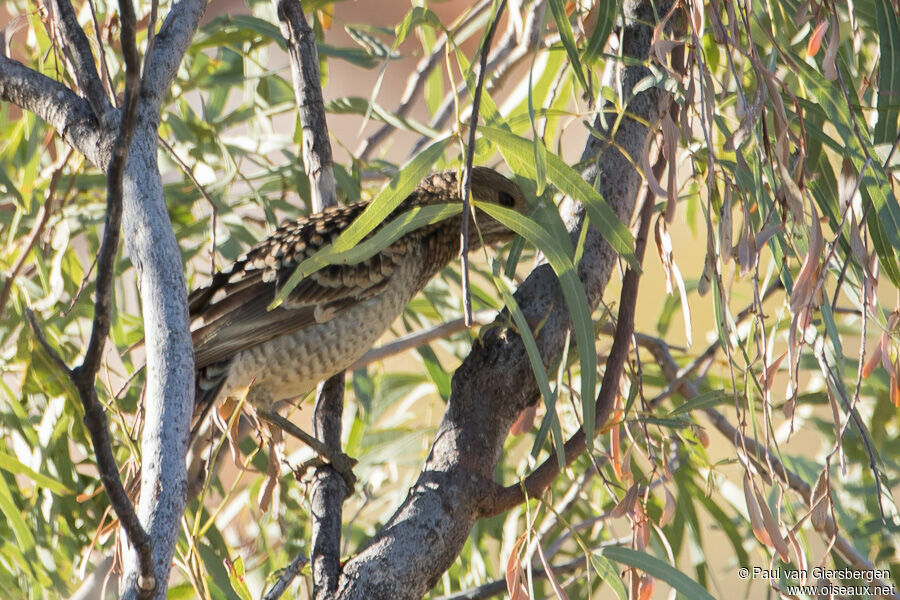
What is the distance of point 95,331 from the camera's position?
2.40 feet

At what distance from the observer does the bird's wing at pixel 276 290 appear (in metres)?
1.90

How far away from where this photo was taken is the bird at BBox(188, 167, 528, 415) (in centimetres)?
189

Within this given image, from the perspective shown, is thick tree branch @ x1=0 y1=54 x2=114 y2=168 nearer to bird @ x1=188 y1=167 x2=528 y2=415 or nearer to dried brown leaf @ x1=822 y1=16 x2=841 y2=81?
bird @ x1=188 y1=167 x2=528 y2=415

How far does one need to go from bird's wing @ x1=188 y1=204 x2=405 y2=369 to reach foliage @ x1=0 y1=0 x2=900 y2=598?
103mm

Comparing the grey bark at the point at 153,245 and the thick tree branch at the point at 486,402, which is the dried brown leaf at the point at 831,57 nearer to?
the thick tree branch at the point at 486,402

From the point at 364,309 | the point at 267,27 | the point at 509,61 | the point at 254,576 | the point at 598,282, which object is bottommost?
the point at 254,576

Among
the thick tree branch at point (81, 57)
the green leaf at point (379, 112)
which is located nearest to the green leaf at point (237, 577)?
the thick tree branch at point (81, 57)

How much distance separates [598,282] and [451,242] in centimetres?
76

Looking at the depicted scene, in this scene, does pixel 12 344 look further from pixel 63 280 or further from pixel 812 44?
pixel 812 44

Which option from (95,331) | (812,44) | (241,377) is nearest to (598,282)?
(812,44)

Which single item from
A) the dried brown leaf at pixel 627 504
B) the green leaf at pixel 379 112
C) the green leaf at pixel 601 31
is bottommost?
the dried brown leaf at pixel 627 504

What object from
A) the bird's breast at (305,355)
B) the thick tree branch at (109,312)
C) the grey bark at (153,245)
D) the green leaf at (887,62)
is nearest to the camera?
the thick tree branch at (109,312)

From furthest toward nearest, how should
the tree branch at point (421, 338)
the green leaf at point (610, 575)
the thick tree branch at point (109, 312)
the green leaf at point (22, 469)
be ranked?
the tree branch at point (421, 338) → the green leaf at point (22, 469) → the green leaf at point (610, 575) → the thick tree branch at point (109, 312)

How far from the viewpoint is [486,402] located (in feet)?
4.47
